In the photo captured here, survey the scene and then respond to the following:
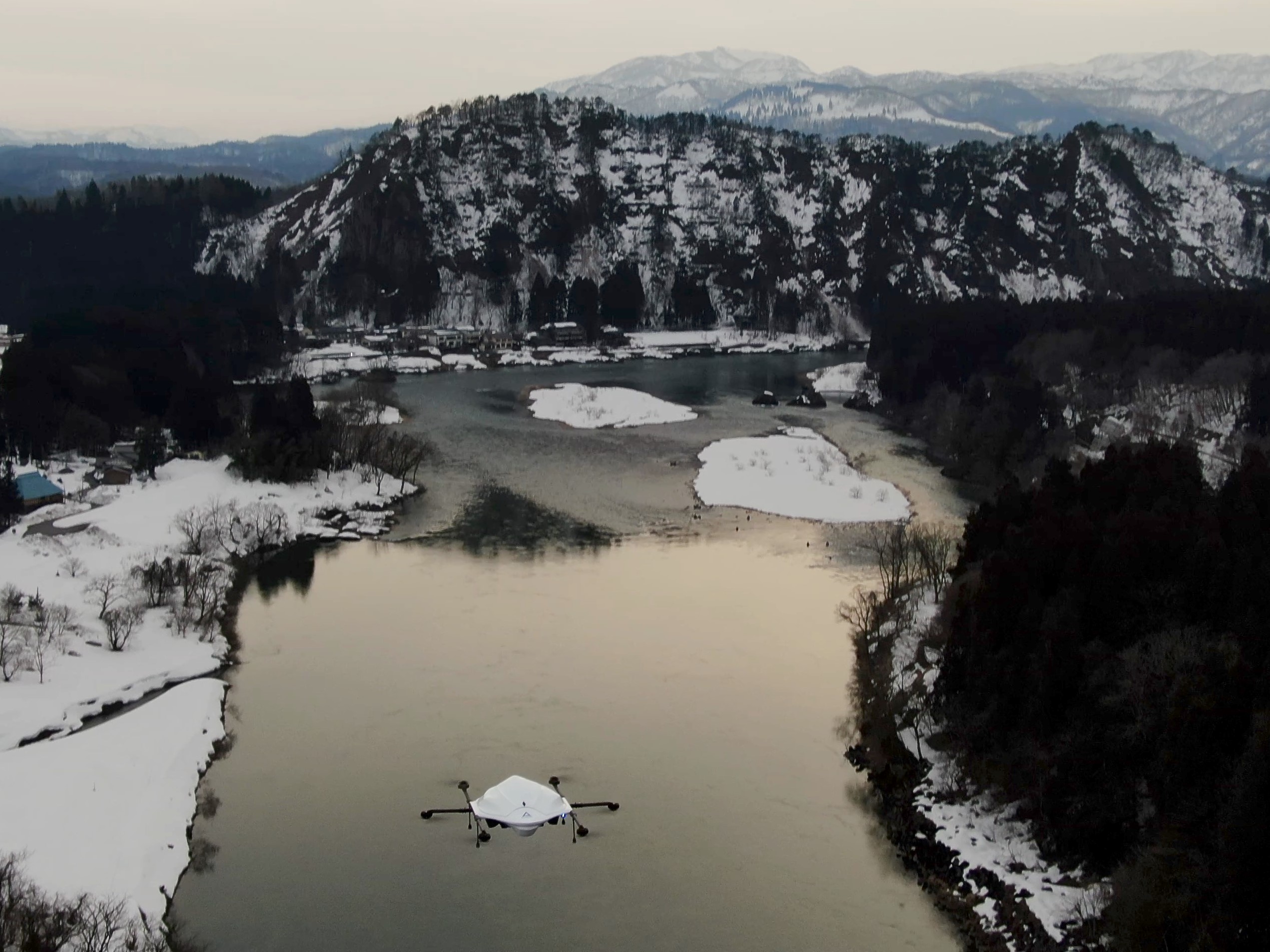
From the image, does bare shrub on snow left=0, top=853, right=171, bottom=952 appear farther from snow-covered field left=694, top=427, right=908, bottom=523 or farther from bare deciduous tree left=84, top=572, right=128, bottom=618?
snow-covered field left=694, top=427, right=908, bottom=523

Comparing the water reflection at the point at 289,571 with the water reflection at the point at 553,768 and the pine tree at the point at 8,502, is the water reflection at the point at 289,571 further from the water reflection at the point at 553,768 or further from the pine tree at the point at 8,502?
the pine tree at the point at 8,502

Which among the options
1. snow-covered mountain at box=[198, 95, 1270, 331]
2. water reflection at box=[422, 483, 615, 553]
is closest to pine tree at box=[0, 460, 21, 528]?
water reflection at box=[422, 483, 615, 553]

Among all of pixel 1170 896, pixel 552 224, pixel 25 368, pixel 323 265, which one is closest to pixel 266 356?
pixel 25 368

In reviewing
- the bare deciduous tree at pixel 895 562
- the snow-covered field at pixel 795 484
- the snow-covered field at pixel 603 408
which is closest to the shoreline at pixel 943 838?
the bare deciduous tree at pixel 895 562

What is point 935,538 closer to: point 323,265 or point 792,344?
point 792,344

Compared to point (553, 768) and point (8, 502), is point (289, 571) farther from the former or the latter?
point (553, 768)
